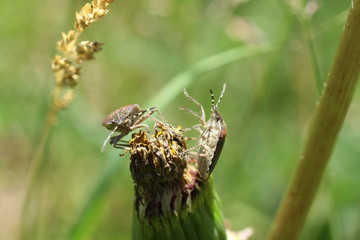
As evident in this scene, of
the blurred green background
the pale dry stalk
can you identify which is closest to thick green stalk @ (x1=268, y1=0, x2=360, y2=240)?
the pale dry stalk

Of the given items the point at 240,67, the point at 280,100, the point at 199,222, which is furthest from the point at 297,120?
the point at 199,222

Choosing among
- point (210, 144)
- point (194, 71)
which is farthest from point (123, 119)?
point (194, 71)

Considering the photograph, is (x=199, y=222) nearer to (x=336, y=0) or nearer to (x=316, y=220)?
(x=316, y=220)

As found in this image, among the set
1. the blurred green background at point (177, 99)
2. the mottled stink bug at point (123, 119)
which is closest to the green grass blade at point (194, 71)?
the blurred green background at point (177, 99)

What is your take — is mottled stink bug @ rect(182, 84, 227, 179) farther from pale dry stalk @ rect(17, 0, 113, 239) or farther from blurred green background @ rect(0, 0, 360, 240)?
blurred green background @ rect(0, 0, 360, 240)

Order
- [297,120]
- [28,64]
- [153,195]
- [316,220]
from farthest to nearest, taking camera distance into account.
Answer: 1. [28,64]
2. [297,120]
3. [316,220]
4. [153,195]

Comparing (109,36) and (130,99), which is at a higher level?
(109,36)
